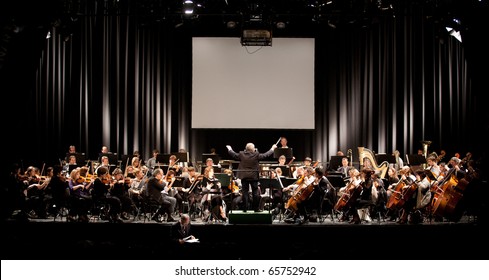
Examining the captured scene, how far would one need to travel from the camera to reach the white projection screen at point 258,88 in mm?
16812

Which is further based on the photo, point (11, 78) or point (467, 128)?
point (467, 128)

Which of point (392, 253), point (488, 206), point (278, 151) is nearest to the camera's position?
point (488, 206)

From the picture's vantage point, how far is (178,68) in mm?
17266

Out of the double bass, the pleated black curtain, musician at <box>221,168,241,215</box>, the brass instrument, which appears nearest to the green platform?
musician at <box>221,168,241,215</box>

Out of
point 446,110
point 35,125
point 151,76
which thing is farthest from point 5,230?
point 446,110

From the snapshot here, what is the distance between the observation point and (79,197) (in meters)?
11.1

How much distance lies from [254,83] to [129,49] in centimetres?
393

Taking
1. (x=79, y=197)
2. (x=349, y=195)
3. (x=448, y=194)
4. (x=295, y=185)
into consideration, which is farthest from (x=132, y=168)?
(x=448, y=194)

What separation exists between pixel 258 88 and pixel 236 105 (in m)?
0.85

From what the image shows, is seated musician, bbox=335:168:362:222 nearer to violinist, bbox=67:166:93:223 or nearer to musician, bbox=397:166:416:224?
musician, bbox=397:166:416:224

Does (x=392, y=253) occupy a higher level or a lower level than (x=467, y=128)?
lower

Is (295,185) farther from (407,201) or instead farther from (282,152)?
(407,201)

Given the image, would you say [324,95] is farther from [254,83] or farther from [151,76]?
[151,76]

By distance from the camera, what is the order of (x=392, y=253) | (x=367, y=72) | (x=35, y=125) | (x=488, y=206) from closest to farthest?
(x=488, y=206), (x=392, y=253), (x=35, y=125), (x=367, y=72)
